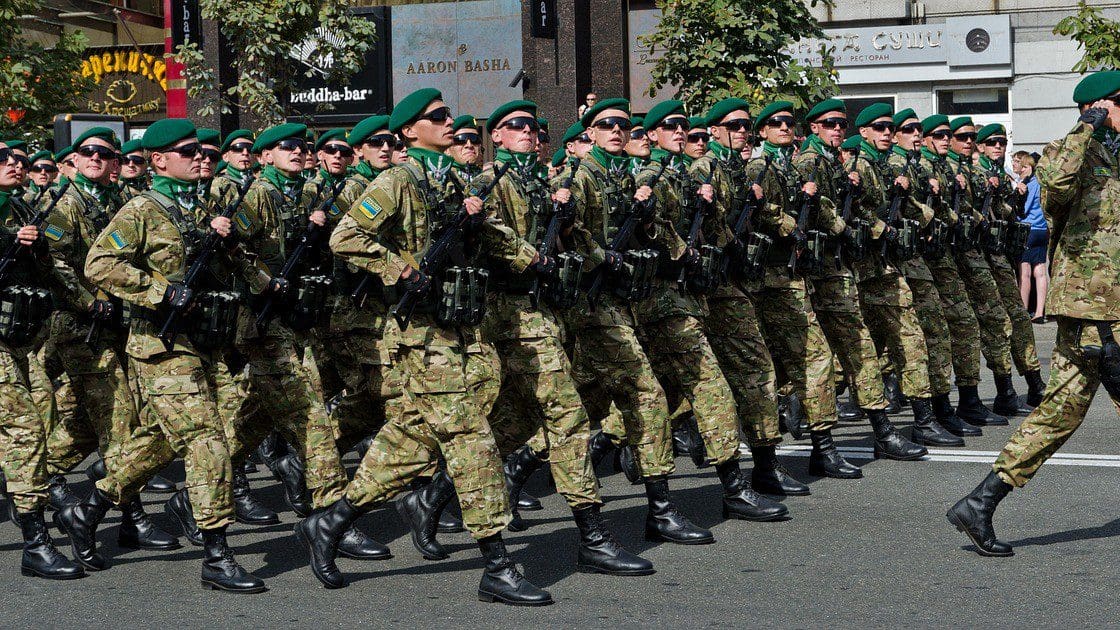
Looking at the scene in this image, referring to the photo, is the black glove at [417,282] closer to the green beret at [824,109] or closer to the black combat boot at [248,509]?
the black combat boot at [248,509]

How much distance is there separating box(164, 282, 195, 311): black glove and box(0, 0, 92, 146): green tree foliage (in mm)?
12190

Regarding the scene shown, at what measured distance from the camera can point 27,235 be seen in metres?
6.84

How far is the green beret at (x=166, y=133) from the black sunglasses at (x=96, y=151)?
44.9 inches

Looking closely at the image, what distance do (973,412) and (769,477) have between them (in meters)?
2.87

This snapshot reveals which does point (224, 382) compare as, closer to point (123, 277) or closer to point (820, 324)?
point (123, 277)

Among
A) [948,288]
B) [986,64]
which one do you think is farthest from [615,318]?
[986,64]

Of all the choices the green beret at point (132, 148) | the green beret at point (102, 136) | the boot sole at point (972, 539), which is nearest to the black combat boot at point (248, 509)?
the green beret at point (102, 136)

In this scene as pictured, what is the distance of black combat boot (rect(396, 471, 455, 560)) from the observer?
6504mm

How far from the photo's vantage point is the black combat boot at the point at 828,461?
802 centimetres

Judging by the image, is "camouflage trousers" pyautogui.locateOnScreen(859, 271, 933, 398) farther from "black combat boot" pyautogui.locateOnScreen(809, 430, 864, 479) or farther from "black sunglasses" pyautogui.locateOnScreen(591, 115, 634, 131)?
"black sunglasses" pyautogui.locateOnScreen(591, 115, 634, 131)

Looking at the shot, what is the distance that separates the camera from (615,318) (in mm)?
6695

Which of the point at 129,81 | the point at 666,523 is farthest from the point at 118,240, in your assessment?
the point at 129,81

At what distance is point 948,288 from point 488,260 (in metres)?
4.75

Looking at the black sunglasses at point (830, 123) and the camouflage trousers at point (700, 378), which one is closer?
the camouflage trousers at point (700, 378)
